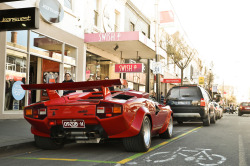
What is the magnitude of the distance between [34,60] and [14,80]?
1.89 meters

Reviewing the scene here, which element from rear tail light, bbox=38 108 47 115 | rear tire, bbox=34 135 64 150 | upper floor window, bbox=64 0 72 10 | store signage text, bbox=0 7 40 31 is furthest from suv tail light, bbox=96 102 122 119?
upper floor window, bbox=64 0 72 10

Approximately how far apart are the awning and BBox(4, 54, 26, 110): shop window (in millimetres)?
4950

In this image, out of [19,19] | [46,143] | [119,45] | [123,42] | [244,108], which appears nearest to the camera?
[46,143]

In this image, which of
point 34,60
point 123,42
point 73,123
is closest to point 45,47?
point 34,60

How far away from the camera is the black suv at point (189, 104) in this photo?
1196 centimetres

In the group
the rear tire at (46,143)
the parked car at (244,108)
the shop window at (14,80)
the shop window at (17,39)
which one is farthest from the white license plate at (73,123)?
the parked car at (244,108)

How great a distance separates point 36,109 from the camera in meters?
5.66

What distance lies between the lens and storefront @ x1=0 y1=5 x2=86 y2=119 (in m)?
10.8

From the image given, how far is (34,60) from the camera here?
12.9m

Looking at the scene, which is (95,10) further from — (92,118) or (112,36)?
(92,118)

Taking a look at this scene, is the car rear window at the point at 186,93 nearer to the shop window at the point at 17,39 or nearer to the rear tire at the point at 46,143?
the shop window at the point at 17,39

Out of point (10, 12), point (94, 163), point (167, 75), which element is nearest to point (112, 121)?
point (94, 163)

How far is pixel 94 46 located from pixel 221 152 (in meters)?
12.7

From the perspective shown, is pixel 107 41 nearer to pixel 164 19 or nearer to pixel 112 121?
pixel 164 19
